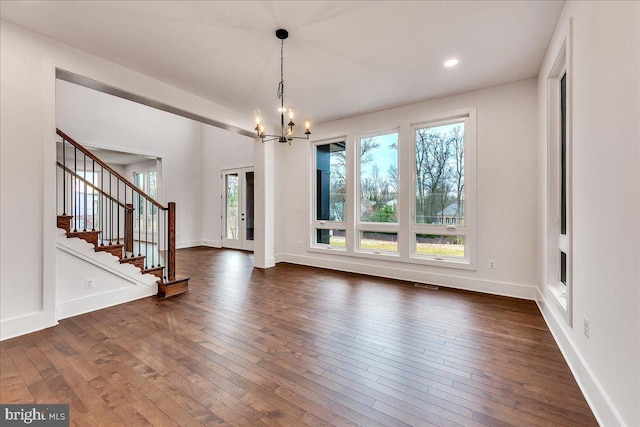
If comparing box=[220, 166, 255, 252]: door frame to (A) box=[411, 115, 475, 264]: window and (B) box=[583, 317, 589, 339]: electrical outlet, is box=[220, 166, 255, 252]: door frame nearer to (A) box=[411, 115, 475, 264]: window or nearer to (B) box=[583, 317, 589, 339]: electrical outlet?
(A) box=[411, 115, 475, 264]: window

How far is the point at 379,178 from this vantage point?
507 centimetres

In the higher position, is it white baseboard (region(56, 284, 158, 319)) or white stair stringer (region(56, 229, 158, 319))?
white stair stringer (region(56, 229, 158, 319))

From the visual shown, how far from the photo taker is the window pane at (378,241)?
193 inches

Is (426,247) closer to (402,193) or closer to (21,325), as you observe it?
(402,193)

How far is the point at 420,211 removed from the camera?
181 inches

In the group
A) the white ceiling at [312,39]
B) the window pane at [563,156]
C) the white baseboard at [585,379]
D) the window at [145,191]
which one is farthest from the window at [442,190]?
the window at [145,191]

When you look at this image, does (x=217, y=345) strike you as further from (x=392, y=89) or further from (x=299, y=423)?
(x=392, y=89)

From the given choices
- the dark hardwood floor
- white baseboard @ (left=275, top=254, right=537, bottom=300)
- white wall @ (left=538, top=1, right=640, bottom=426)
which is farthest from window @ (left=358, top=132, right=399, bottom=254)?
white wall @ (left=538, top=1, right=640, bottom=426)

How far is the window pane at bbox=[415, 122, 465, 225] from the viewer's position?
14.1ft

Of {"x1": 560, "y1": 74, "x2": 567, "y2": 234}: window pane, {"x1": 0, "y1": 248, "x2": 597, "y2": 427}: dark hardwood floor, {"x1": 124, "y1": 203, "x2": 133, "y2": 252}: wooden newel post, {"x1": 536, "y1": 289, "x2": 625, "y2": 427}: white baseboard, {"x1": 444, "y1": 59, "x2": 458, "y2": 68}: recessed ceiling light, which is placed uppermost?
{"x1": 444, "y1": 59, "x2": 458, "y2": 68}: recessed ceiling light

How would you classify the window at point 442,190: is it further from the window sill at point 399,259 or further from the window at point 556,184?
the window at point 556,184

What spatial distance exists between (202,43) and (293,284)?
344 centimetres

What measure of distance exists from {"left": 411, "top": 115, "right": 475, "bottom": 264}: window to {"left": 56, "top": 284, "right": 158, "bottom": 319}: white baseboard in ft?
13.8

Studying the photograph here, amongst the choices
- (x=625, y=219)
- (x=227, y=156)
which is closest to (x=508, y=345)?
(x=625, y=219)
